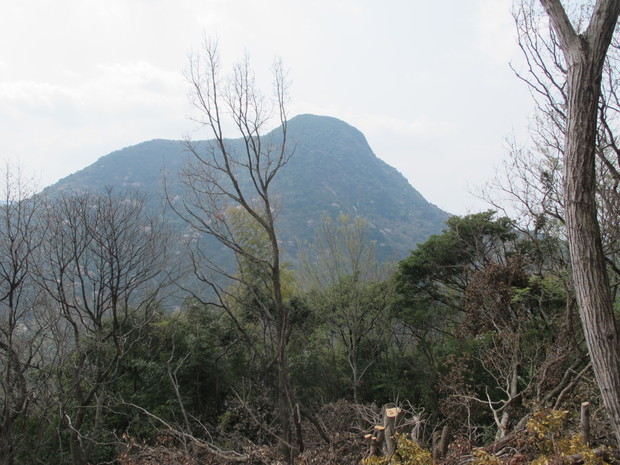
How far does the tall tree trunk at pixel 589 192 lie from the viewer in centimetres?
274

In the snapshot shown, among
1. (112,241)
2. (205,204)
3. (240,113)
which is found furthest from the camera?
(112,241)

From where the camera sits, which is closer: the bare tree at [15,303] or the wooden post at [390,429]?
the wooden post at [390,429]

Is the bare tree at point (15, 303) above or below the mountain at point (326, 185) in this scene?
below

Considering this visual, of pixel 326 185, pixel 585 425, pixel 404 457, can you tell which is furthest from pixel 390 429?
pixel 326 185

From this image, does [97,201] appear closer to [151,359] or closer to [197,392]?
[151,359]

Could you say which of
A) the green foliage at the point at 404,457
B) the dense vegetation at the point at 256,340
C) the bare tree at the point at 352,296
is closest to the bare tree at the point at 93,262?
the dense vegetation at the point at 256,340

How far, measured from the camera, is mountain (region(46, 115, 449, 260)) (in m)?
40.6

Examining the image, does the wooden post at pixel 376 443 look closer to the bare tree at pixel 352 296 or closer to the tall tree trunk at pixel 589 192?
the tall tree trunk at pixel 589 192

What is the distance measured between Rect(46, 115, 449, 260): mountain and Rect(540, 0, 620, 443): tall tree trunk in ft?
102

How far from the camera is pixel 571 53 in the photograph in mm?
3096

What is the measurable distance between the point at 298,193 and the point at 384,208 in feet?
36.7

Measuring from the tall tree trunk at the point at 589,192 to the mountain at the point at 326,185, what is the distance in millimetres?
30973

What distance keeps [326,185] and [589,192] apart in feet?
163

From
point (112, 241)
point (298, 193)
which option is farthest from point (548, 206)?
point (298, 193)
